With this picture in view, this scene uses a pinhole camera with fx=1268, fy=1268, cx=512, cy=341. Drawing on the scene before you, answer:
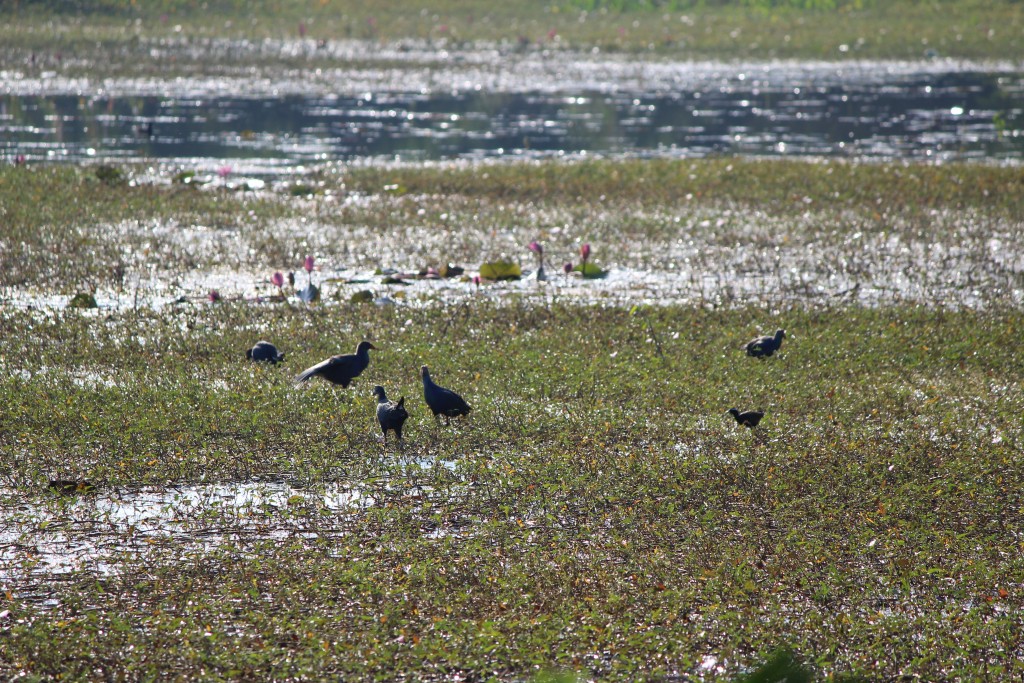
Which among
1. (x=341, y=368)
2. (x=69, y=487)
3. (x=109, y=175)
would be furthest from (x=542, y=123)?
(x=69, y=487)

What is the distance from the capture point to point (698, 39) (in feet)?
179

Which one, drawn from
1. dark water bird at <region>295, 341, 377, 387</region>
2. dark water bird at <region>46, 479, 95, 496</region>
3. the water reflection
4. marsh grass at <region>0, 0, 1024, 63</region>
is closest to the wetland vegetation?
dark water bird at <region>46, 479, 95, 496</region>

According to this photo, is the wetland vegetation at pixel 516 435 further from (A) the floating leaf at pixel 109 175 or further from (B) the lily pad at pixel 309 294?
(B) the lily pad at pixel 309 294

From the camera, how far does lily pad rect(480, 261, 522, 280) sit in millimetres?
16516

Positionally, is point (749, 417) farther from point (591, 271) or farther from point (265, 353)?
point (591, 271)

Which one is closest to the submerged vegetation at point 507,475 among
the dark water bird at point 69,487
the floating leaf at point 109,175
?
the dark water bird at point 69,487

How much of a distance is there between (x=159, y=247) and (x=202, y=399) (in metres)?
7.50

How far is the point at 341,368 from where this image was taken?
11359 millimetres

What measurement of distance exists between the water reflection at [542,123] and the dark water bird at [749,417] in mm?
18750

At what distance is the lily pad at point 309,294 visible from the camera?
49.3 feet

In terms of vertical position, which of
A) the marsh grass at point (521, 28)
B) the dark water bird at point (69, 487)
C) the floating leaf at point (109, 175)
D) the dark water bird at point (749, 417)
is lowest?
the dark water bird at point (69, 487)

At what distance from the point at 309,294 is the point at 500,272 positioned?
2.71 meters

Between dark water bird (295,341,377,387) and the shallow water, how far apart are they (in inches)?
606

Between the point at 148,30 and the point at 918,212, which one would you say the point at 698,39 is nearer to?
the point at 148,30
